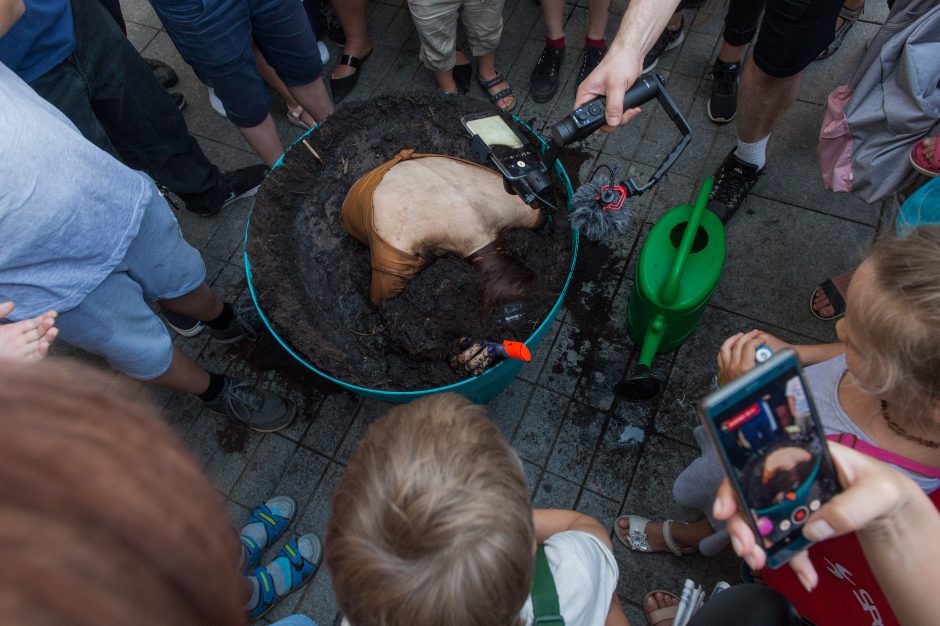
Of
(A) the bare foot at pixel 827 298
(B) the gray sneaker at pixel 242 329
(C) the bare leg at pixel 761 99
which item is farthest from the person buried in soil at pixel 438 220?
(A) the bare foot at pixel 827 298

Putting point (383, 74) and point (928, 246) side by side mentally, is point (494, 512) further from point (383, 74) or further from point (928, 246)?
point (383, 74)

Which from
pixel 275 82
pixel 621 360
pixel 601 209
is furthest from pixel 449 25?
pixel 621 360

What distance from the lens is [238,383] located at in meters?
2.44

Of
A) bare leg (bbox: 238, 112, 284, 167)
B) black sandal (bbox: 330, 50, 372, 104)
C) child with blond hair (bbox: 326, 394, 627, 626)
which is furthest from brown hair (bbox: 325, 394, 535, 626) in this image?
black sandal (bbox: 330, 50, 372, 104)

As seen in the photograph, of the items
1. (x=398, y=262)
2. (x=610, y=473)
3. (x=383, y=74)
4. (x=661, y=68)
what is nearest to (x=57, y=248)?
(x=398, y=262)

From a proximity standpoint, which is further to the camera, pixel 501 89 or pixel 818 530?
pixel 501 89

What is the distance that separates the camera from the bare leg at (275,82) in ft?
9.78

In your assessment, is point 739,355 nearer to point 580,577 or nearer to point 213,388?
point 580,577

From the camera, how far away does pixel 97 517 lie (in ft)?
1.60

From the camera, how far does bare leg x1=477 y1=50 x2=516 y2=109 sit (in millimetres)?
3074

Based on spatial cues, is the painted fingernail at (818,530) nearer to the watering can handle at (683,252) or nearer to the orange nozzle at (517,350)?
the orange nozzle at (517,350)

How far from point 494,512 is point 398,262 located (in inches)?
46.3

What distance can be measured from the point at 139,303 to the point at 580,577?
1612 millimetres

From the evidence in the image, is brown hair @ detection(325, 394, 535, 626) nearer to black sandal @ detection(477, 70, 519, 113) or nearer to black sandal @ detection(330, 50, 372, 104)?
black sandal @ detection(477, 70, 519, 113)
